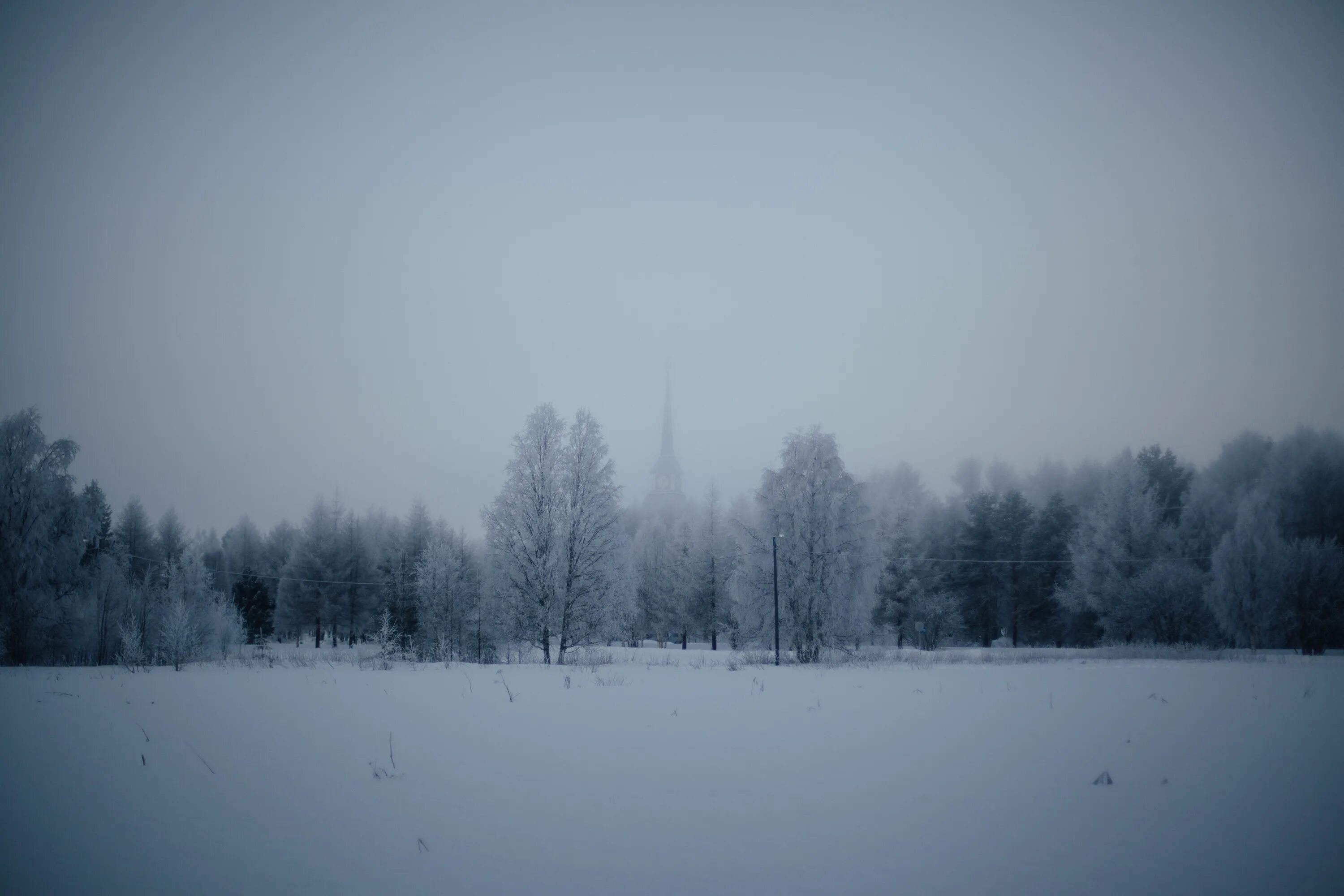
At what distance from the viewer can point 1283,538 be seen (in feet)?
131

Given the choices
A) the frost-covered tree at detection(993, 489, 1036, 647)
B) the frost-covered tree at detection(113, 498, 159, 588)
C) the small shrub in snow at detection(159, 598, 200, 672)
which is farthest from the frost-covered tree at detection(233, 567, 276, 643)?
the frost-covered tree at detection(993, 489, 1036, 647)

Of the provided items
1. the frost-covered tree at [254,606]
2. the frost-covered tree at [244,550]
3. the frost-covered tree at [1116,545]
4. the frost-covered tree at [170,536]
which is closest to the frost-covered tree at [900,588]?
the frost-covered tree at [1116,545]

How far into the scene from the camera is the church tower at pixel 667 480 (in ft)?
342

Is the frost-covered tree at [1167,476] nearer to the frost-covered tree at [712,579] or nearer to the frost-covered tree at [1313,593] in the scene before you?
the frost-covered tree at [1313,593]

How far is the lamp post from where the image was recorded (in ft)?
88.9

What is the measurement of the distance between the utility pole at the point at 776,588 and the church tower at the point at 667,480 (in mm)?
54293

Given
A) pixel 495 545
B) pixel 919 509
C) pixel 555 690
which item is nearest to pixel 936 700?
pixel 555 690

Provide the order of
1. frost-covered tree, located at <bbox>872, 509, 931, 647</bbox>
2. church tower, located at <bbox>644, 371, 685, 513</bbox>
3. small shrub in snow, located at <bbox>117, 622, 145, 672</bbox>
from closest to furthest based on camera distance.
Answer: small shrub in snow, located at <bbox>117, 622, 145, 672</bbox> → frost-covered tree, located at <bbox>872, 509, 931, 647</bbox> → church tower, located at <bbox>644, 371, 685, 513</bbox>

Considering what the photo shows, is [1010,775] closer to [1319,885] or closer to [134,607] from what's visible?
[1319,885]

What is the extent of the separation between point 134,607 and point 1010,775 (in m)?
42.2

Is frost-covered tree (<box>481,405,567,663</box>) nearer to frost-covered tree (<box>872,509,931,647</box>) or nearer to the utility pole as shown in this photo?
the utility pole

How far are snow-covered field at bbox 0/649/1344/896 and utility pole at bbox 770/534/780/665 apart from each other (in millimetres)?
15573

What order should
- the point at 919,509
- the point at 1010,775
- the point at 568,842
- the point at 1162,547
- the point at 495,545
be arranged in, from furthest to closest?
the point at 919,509 < the point at 1162,547 < the point at 495,545 < the point at 1010,775 < the point at 568,842

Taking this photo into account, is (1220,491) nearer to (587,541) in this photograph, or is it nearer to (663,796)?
(587,541)
